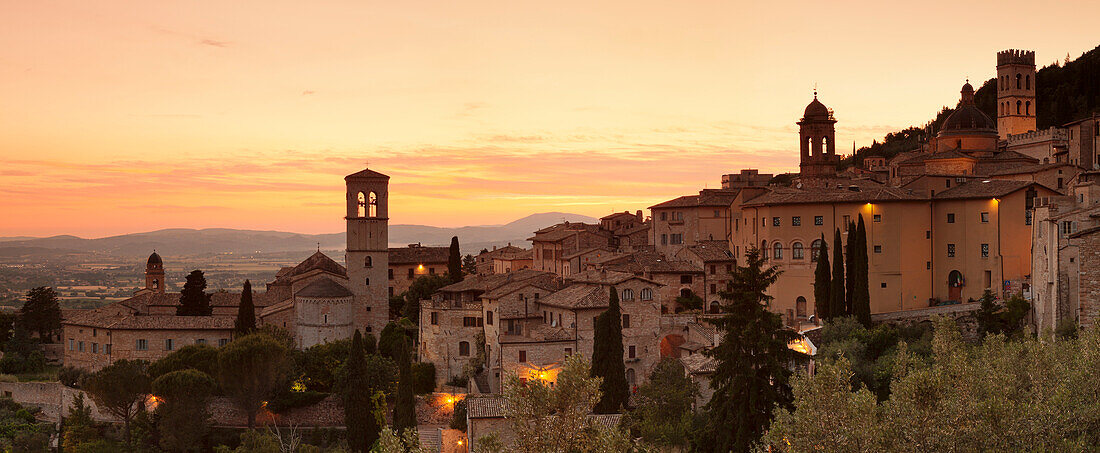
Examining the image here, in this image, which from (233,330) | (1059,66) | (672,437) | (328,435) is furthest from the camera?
(1059,66)

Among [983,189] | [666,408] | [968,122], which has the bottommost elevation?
[666,408]

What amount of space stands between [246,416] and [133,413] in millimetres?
5764

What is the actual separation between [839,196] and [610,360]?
16080 mm

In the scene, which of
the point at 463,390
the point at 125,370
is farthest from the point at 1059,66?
the point at 125,370

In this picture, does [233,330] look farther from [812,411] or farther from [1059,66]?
[1059,66]

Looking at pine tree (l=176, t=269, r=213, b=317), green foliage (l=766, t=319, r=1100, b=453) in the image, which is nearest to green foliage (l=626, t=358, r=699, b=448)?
green foliage (l=766, t=319, r=1100, b=453)

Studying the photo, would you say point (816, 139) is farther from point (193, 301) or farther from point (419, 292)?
point (193, 301)

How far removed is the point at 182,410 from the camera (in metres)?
44.2

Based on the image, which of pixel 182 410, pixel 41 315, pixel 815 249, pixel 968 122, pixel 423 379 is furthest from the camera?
pixel 968 122

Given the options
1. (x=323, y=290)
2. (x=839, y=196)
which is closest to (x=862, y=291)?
(x=839, y=196)

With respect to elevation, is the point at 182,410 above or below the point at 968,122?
below

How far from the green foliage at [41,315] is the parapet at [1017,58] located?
78.5m

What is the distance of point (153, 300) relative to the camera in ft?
202

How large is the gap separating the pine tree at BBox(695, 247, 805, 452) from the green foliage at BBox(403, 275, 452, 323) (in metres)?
33.8
